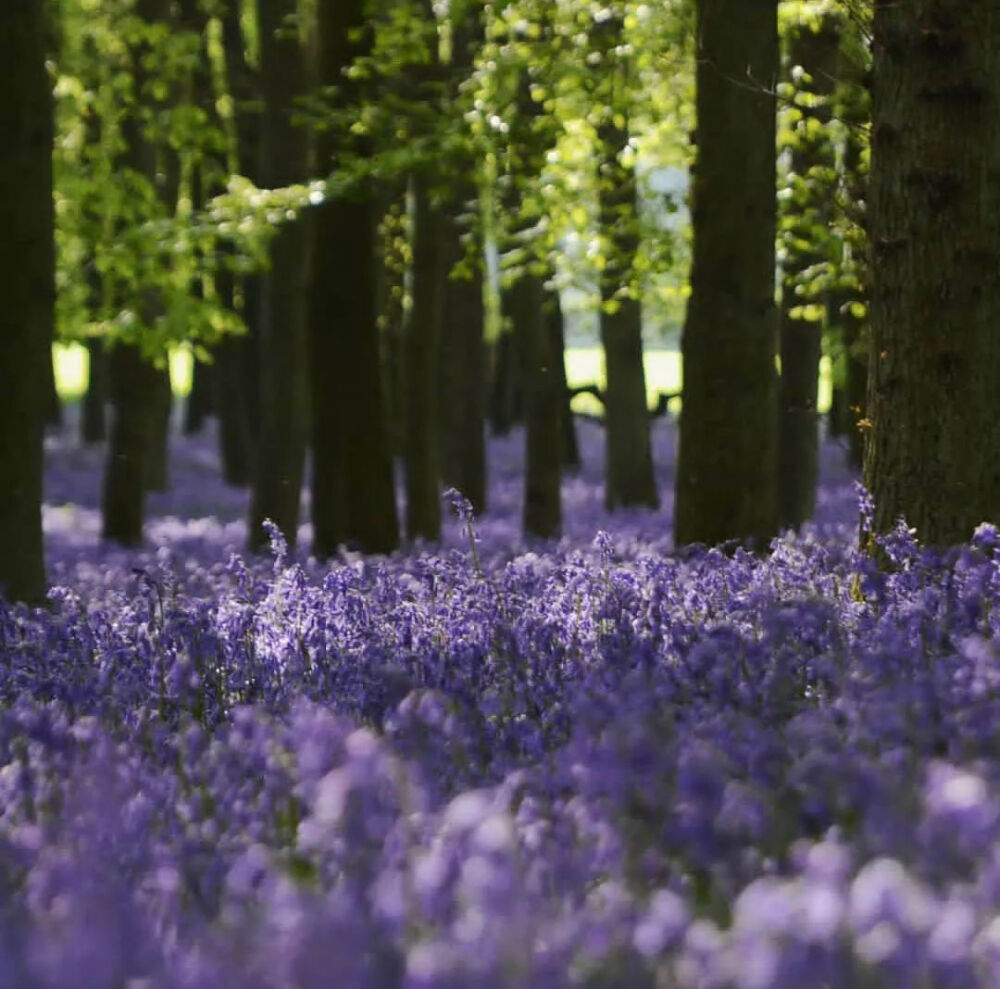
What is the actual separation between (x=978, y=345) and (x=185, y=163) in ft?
69.4

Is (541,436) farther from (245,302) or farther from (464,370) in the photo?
(245,302)

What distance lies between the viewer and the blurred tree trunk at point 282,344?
56.2 ft

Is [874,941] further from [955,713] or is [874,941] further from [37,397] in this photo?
[37,397]

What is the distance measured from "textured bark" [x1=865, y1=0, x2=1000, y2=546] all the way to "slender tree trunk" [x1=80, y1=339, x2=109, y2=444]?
31487 millimetres

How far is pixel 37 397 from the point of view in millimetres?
10250

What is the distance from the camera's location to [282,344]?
1742 centimetres

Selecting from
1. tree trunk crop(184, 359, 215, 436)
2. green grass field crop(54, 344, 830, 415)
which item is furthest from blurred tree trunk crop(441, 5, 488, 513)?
green grass field crop(54, 344, 830, 415)

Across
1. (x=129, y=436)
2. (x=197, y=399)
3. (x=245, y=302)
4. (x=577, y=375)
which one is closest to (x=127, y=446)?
(x=129, y=436)

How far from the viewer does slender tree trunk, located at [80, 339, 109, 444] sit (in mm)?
37719

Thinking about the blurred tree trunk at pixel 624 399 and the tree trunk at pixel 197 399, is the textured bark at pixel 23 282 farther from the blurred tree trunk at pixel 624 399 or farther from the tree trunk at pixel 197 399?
the tree trunk at pixel 197 399

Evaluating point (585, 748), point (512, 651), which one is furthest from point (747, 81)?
point (585, 748)

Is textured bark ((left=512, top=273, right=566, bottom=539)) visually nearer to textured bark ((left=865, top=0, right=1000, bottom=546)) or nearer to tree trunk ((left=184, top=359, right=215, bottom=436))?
textured bark ((left=865, top=0, right=1000, bottom=546))

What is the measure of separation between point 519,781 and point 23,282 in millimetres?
7140

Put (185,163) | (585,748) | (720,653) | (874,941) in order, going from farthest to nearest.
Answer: (185,163)
(720,653)
(585,748)
(874,941)
